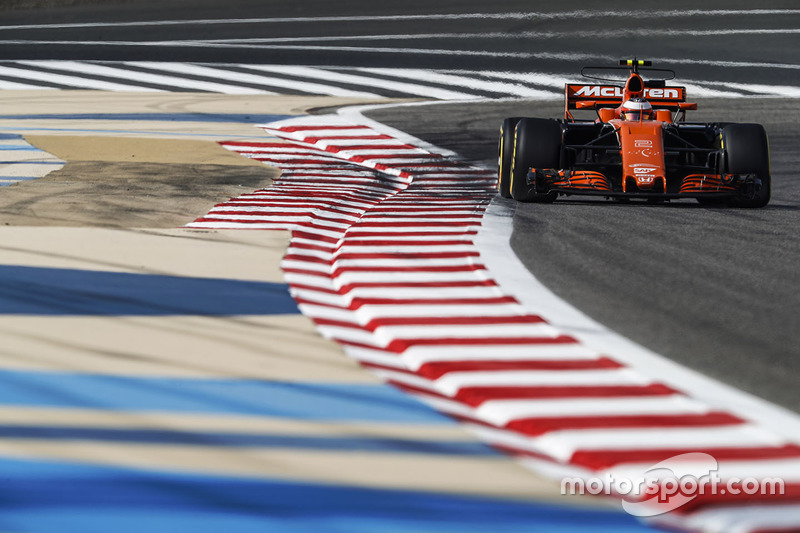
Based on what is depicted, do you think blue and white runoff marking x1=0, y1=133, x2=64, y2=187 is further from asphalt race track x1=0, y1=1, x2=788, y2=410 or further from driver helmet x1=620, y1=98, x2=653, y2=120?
driver helmet x1=620, y1=98, x2=653, y2=120

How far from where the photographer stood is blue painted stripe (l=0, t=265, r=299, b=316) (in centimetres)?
499

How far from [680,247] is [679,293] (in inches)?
57.7

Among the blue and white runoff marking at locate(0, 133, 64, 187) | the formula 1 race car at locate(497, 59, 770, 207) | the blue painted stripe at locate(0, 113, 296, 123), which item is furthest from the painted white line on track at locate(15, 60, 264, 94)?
the formula 1 race car at locate(497, 59, 770, 207)

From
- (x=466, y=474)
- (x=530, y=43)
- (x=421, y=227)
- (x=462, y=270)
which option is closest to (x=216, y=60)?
(x=530, y=43)

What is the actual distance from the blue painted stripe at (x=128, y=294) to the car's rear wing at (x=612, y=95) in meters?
5.27

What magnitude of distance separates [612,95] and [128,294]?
607 centimetres

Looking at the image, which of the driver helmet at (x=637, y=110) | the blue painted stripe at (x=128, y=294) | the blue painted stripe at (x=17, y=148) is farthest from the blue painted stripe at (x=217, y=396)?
the blue painted stripe at (x=17, y=148)

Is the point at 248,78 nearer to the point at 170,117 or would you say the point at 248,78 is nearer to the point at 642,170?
the point at 170,117

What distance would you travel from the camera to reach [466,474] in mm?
Result: 3090

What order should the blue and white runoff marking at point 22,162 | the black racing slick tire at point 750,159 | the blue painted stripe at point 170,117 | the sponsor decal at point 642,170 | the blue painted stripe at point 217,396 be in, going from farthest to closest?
the blue painted stripe at point 170,117 < the blue and white runoff marking at point 22,162 < the black racing slick tire at point 750,159 < the sponsor decal at point 642,170 < the blue painted stripe at point 217,396

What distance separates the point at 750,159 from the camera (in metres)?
8.91

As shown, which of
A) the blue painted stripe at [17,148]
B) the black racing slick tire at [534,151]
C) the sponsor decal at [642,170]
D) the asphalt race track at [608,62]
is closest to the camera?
the asphalt race track at [608,62]

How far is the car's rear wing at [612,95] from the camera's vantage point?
396 inches

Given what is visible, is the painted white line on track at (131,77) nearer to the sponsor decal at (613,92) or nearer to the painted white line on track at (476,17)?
the painted white line on track at (476,17)
